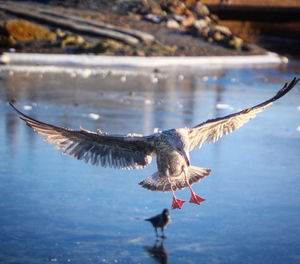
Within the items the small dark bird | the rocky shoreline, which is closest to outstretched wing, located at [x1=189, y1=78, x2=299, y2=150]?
the small dark bird

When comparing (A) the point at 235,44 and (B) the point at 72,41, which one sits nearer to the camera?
(B) the point at 72,41

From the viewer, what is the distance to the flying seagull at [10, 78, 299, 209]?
5109 mm

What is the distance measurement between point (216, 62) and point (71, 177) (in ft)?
43.9

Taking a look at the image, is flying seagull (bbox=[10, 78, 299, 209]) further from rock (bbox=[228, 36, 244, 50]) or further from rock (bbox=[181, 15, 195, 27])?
rock (bbox=[181, 15, 195, 27])

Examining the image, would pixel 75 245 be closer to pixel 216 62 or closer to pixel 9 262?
pixel 9 262

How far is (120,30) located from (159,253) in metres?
16.0

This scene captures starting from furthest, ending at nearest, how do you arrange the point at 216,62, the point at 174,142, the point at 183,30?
the point at 183,30
the point at 216,62
the point at 174,142

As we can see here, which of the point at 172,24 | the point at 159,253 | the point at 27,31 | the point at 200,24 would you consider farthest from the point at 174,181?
the point at 200,24

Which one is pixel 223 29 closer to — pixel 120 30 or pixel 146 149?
pixel 120 30

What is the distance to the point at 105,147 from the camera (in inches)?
214

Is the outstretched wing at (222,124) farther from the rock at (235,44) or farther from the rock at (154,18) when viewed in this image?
the rock at (154,18)

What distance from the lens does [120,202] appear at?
17.1 feet

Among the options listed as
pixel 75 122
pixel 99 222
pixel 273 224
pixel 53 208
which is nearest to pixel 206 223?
pixel 273 224

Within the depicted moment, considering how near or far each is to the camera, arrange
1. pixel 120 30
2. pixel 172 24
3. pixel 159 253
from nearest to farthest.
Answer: pixel 159 253 < pixel 120 30 < pixel 172 24
